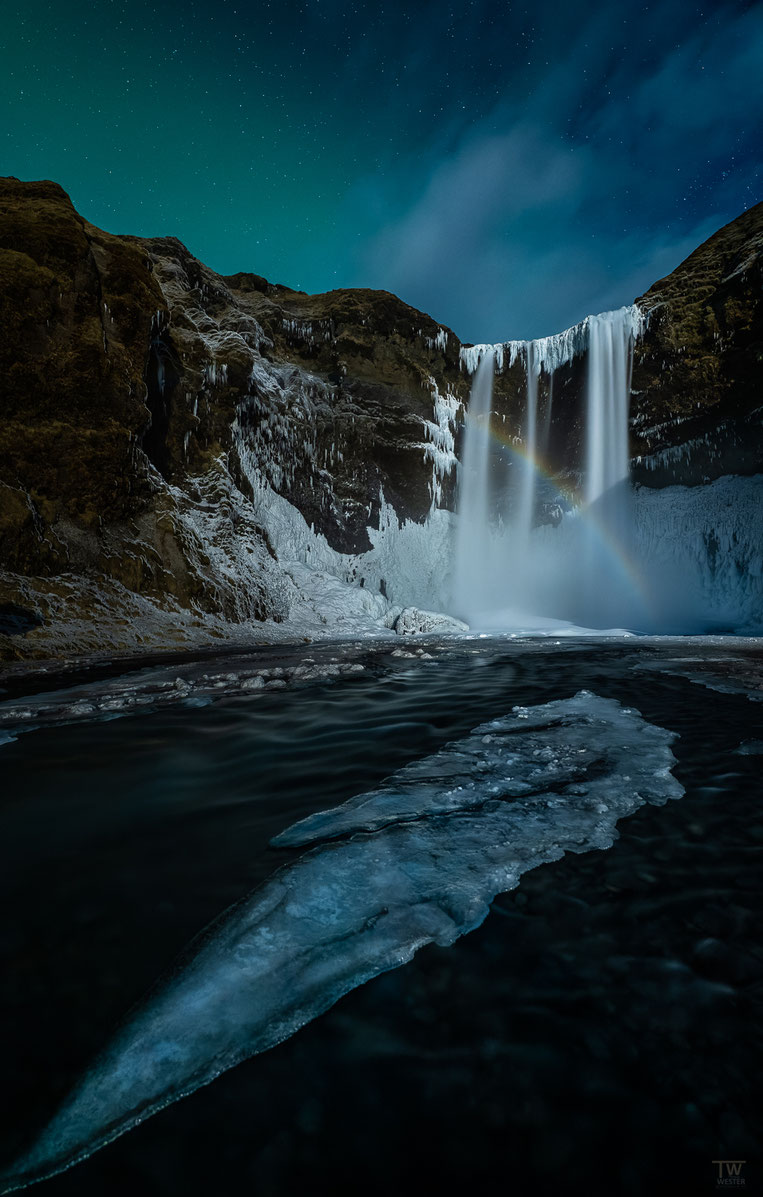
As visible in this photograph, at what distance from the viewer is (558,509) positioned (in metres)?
24.9

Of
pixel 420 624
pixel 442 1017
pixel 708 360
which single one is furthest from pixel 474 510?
pixel 442 1017

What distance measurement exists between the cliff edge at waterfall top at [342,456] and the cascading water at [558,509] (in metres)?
0.11

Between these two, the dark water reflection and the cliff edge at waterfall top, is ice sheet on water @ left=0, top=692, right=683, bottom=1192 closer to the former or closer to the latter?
the dark water reflection

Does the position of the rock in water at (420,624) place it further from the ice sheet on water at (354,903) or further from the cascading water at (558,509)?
the ice sheet on water at (354,903)

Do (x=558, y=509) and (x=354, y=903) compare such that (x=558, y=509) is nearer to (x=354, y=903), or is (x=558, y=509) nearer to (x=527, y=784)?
(x=527, y=784)

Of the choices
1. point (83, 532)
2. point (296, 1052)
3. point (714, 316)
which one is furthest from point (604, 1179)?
point (714, 316)

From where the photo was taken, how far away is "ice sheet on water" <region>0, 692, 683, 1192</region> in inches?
40.3

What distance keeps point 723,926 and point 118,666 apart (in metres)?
8.52

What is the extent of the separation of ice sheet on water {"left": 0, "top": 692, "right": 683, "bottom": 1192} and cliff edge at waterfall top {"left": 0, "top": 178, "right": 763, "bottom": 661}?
9843mm

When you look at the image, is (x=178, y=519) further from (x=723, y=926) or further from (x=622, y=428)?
(x=622, y=428)

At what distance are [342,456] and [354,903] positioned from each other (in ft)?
67.6

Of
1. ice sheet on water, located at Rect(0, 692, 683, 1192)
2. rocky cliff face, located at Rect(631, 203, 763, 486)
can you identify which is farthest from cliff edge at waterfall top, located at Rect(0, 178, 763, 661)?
ice sheet on water, located at Rect(0, 692, 683, 1192)

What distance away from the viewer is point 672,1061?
1.00m

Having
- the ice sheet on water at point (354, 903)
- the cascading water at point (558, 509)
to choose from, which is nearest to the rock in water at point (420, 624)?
the cascading water at point (558, 509)
